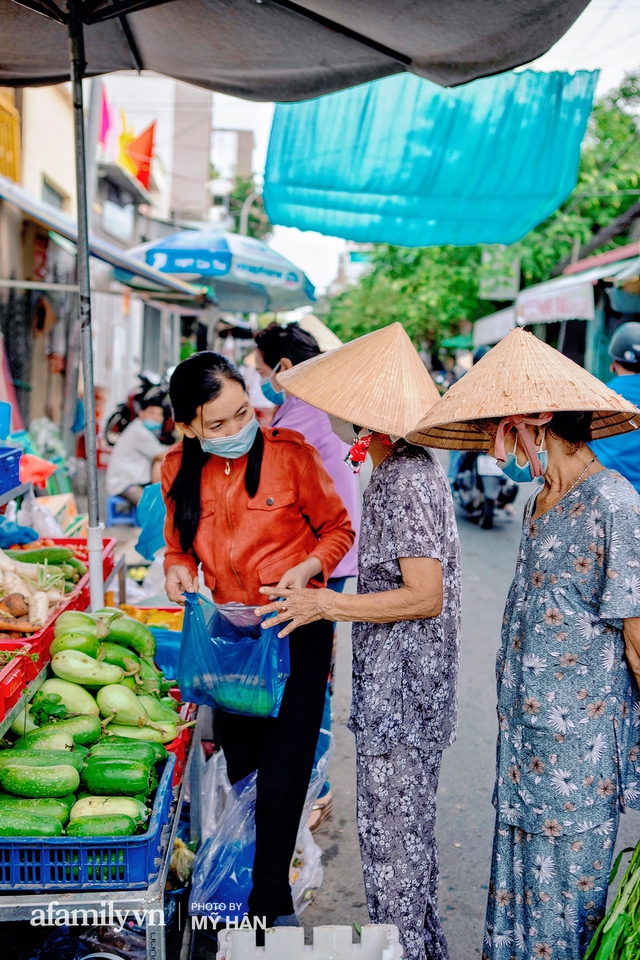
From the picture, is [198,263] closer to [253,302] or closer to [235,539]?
[253,302]

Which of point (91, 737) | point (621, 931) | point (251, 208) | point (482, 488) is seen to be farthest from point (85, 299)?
point (251, 208)

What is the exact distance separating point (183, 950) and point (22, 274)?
24.8 feet

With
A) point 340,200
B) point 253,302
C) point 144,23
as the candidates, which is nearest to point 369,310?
point 253,302

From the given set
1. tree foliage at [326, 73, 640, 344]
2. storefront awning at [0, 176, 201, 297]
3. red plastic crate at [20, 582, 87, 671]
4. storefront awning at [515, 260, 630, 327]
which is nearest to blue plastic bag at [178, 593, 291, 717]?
red plastic crate at [20, 582, 87, 671]

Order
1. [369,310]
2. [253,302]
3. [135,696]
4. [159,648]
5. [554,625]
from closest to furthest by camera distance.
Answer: [554,625] < [135,696] < [159,648] < [253,302] < [369,310]

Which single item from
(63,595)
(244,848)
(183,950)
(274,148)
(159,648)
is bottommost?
(183,950)

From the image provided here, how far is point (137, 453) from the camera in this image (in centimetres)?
743

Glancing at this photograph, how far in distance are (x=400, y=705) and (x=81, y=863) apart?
3.08 feet

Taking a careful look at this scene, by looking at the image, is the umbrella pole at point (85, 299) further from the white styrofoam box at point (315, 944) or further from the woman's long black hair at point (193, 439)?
the white styrofoam box at point (315, 944)

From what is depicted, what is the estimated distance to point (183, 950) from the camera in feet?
8.77

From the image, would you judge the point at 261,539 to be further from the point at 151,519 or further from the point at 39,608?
the point at 151,519

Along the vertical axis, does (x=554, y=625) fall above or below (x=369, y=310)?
below

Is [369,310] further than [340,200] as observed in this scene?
Yes

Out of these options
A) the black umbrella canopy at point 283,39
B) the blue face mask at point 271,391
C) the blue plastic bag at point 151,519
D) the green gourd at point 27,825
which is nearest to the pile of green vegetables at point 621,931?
the green gourd at point 27,825
